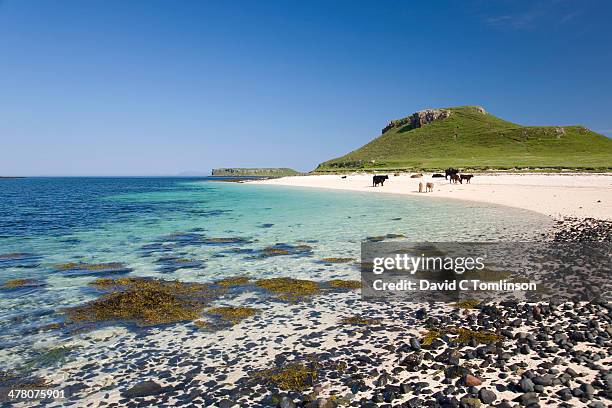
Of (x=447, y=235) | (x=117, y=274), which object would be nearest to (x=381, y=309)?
(x=117, y=274)

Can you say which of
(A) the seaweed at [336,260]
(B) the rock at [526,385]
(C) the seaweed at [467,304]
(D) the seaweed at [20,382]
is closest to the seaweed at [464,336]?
(B) the rock at [526,385]

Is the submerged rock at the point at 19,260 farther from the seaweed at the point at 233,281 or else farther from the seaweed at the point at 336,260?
the seaweed at the point at 336,260

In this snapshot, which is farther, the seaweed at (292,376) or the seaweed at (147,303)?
the seaweed at (147,303)

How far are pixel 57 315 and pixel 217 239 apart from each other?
12.5m

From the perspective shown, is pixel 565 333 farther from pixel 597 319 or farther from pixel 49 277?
pixel 49 277

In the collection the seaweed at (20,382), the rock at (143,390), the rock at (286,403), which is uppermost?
the rock at (286,403)

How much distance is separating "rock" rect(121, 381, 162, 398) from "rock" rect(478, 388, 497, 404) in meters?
5.45

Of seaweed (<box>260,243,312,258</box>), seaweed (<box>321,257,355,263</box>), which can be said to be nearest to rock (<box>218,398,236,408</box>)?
seaweed (<box>321,257,355,263</box>)

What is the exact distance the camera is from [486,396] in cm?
598

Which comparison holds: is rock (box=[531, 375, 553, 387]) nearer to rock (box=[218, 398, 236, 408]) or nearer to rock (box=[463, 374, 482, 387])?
rock (box=[463, 374, 482, 387])

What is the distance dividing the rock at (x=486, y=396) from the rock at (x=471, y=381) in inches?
10.9

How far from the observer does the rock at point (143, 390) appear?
6607 mm

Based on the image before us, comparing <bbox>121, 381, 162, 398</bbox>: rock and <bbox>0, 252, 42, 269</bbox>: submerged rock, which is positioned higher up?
<bbox>0, 252, 42, 269</bbox>: submerged rock

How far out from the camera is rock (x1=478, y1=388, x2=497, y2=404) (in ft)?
19.4
